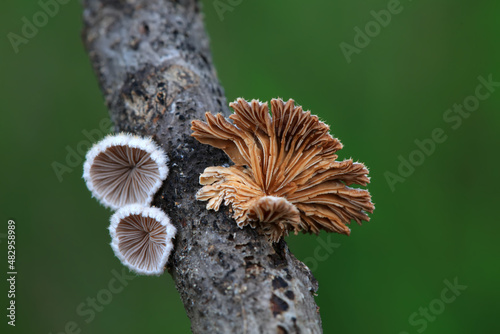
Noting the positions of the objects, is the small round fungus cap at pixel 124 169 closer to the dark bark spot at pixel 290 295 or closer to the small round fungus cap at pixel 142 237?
the small round fungus cap at pixel 142 237

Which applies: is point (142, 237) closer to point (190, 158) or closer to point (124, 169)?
point (124, 169)

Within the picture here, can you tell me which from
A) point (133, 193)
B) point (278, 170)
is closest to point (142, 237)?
point (133, 193)

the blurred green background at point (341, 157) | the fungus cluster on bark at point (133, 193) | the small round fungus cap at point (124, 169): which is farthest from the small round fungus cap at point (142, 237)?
the blurred green background at point (341, 157)

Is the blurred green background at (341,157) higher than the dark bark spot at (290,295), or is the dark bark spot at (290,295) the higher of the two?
the blurred green background at (341,157)

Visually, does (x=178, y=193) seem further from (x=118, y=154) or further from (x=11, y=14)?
(x=11, y=14)

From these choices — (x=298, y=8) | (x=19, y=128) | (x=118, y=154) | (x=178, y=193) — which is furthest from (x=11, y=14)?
(x=178, y=193)

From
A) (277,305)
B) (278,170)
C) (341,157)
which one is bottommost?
(277,305)
